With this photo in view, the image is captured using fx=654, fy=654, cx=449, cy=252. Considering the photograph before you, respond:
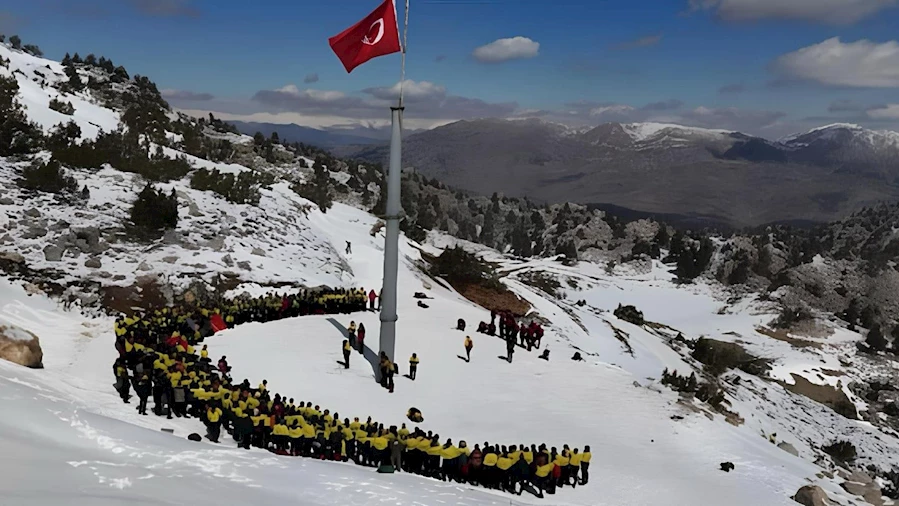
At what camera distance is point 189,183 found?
3634 cm

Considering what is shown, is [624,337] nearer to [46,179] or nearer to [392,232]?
[392,232]

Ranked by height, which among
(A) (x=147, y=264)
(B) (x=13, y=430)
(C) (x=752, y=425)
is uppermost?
(A) (x=147, y=264)

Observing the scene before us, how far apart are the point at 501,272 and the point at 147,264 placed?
104ft

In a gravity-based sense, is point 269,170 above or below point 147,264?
above

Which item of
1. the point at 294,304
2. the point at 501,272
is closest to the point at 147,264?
the point at 294,304

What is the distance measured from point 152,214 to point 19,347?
15078 mm

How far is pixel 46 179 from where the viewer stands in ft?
97.4

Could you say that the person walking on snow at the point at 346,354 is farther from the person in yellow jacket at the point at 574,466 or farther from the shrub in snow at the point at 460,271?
the shrub in snow at the point at 460,271

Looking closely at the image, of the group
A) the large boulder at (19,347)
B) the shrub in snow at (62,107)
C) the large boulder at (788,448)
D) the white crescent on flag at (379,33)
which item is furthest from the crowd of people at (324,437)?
the shrub in snow at (62,107)

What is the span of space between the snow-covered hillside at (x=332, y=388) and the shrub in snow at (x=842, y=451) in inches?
25.6

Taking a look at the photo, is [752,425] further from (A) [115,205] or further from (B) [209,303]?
(A) [115,205]

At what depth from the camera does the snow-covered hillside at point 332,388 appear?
10562mm

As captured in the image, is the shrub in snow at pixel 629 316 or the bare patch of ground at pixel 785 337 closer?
the shrub in snow at pixel 629 316

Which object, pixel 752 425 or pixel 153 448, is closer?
pixel 153 448
